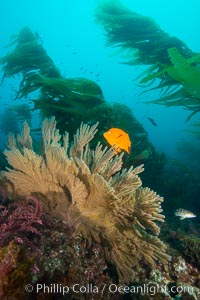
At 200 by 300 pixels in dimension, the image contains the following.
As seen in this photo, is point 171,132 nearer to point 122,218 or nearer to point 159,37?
point 159,37

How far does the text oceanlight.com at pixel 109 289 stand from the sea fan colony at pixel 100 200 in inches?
5.4

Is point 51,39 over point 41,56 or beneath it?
over

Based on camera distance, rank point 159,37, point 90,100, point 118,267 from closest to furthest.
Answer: point 118,267 < point 90,100 < point 159,37

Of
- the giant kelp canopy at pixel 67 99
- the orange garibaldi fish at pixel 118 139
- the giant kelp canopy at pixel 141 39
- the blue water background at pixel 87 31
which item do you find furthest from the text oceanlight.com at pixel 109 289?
the blue water background at pixel 87 31

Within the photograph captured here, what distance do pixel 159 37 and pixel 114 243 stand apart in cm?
591

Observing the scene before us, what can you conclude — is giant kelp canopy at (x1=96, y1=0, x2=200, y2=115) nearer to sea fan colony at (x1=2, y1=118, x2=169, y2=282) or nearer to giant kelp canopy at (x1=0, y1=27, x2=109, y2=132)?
giant kelp canopy at (x1=0, y1=27, x2=109, y2=132)

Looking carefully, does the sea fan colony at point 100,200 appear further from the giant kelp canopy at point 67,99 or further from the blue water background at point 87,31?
A: the blue water background at point 87,31

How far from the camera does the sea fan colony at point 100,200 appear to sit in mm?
2930

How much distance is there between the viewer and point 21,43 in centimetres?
855

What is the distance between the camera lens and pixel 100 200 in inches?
116

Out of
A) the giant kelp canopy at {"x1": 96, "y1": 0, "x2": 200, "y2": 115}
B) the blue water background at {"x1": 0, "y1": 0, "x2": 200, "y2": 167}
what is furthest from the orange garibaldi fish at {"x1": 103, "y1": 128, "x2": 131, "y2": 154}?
the blue water background at {"x1": 0, "y1": 0, "x2": 200, "y2": 167}

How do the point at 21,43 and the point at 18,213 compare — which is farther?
the point at 21,43

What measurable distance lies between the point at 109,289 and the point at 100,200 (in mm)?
1009

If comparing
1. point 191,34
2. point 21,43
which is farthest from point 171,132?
point 191,34
